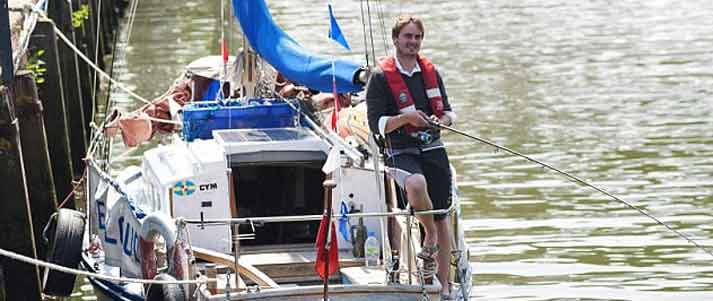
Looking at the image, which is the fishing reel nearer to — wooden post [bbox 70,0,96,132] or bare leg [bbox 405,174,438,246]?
bare leg [bbox 405,174,438,246]

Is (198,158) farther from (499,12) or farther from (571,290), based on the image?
(499,12)

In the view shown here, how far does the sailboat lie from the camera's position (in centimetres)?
1207

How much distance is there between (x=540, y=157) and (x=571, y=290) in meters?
5.82

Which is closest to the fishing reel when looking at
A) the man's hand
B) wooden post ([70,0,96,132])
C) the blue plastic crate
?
the man's hand

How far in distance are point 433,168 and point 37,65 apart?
23.4 feet

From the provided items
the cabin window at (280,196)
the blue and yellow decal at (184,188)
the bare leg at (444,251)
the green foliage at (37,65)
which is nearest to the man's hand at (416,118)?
the bare leg at (444,251)

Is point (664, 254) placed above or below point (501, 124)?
below

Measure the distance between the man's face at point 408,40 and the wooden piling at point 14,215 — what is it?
4062mm

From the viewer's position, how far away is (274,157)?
14008mm

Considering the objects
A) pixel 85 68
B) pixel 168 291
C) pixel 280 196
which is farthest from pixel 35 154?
pixel 85 68

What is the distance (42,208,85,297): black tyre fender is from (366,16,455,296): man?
14.3 ft

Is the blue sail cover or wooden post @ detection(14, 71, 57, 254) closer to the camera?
the blue sail cover

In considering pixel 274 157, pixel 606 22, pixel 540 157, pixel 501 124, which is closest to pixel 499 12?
pixel 606 22

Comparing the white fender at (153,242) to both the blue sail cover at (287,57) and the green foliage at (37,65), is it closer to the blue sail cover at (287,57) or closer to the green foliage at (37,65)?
the blue sail cover at (287,57)
